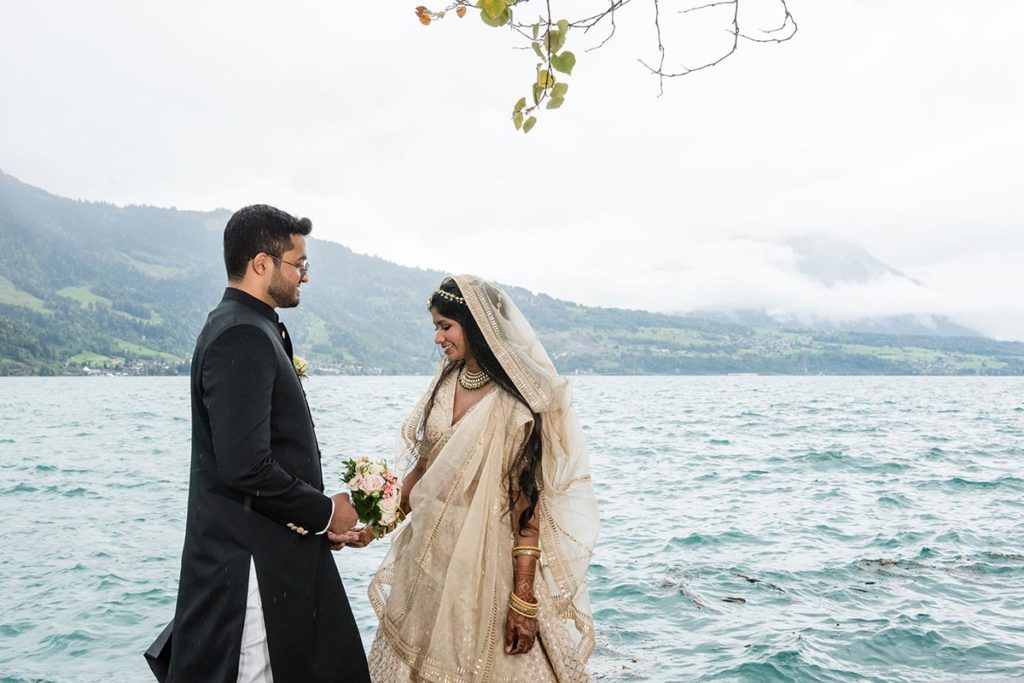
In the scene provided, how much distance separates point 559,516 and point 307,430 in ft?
5.09

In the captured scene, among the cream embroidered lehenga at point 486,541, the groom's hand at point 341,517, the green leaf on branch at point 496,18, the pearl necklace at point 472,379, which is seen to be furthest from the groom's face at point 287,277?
the green leaf on branch at point 496,18

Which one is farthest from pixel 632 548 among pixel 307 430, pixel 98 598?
pixel 307 430

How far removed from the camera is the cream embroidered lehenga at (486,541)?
153 inches

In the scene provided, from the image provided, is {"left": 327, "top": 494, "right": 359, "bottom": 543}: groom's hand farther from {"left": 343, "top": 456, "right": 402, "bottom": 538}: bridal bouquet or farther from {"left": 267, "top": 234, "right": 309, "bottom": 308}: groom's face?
{"left": 267, "top": 234, "right": 309, "bottom": 308}: groom's face

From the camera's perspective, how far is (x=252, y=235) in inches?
128

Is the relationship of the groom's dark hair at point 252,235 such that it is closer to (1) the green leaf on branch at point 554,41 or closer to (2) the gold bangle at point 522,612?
(1) the green leaf on branch at point 554,41

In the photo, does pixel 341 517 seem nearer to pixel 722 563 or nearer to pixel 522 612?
pixel 522 612

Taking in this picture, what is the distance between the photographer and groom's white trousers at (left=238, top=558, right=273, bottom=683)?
10.1 feet

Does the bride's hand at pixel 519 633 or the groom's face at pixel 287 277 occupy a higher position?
the groom's face at pixel 287 277

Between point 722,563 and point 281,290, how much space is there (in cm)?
951

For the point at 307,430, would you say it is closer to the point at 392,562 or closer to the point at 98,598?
the point at 392,562

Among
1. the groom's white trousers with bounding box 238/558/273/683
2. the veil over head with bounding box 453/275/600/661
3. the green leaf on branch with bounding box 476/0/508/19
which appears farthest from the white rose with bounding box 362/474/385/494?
the green leaf on branch with bounding box 476/0/508/19

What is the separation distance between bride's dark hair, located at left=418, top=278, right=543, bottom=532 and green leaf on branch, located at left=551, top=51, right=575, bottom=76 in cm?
161

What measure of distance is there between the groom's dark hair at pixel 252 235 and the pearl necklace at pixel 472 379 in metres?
1.28
